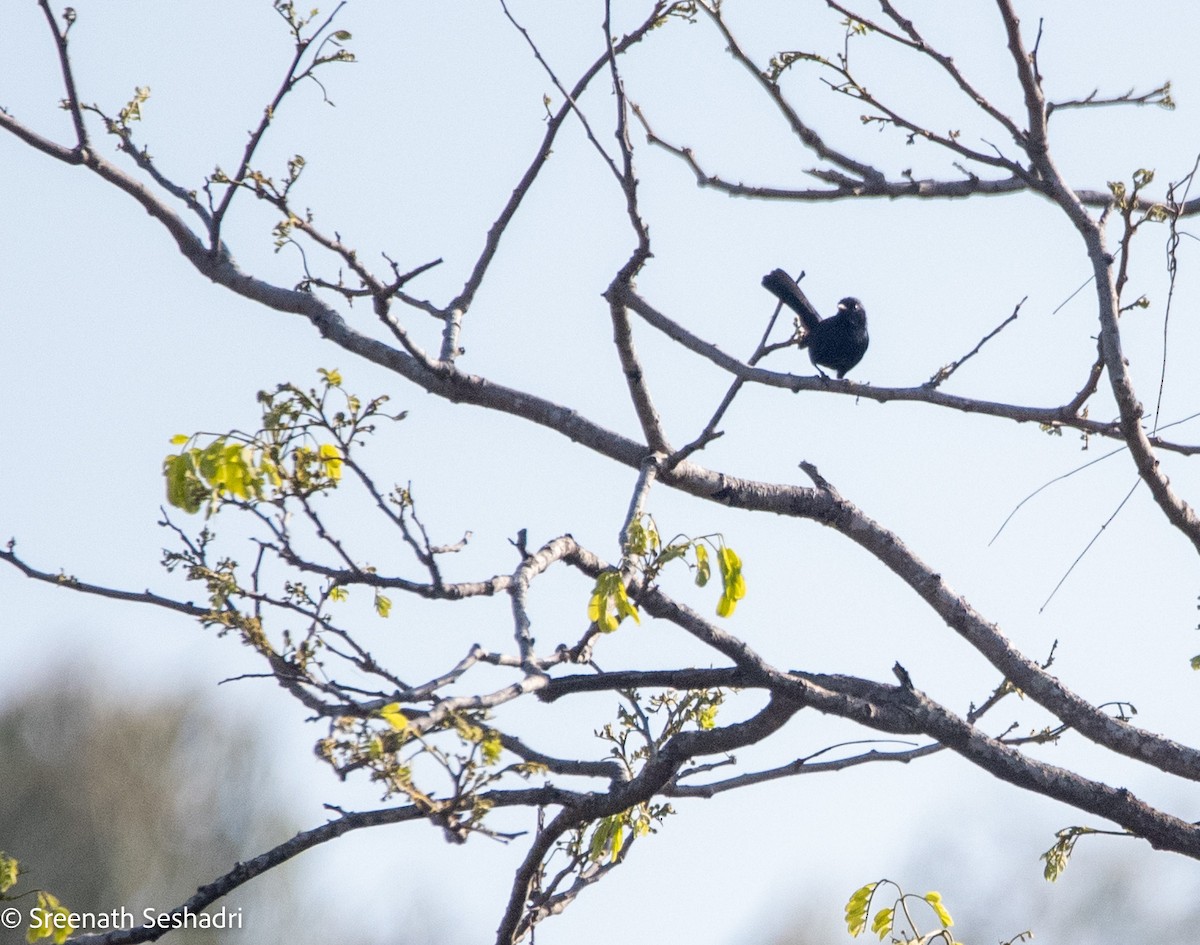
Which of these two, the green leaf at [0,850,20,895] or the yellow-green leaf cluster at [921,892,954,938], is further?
the yellow-green leaf cluster at [921,892,954,938]

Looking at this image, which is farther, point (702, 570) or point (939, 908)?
point (939, 908)

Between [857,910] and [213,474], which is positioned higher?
[213,474]

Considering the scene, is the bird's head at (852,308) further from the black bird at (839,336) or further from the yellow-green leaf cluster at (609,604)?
the yellow-green leaf cluster at (609,604)

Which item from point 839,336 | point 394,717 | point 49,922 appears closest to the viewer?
point 394,717

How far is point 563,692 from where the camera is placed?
374cm

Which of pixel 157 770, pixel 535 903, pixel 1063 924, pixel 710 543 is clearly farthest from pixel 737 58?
pixel 157 770

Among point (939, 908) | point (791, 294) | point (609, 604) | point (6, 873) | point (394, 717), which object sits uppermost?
point (791, 294)

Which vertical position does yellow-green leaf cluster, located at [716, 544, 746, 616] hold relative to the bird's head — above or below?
below

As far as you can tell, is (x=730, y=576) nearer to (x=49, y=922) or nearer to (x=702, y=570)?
(x=702, y=570)

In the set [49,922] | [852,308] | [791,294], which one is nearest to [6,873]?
[49,922]

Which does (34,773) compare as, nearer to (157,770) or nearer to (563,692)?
(157,770)

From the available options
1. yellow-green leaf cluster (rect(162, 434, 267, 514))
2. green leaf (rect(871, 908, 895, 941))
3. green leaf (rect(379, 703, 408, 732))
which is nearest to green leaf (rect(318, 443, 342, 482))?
yellow-green leaf cluster (rect(162, 434, 267, 514))

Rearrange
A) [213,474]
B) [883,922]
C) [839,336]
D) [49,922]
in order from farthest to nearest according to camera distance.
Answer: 1. [839,336]
2. [883,922]
3. [49,922]
4. [213,474]

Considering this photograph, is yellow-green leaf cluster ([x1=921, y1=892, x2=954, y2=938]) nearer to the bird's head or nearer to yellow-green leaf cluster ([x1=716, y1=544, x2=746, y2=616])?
yellow-green leaf cluster ([x1=716, y1=544, x2=746, y2=616])
